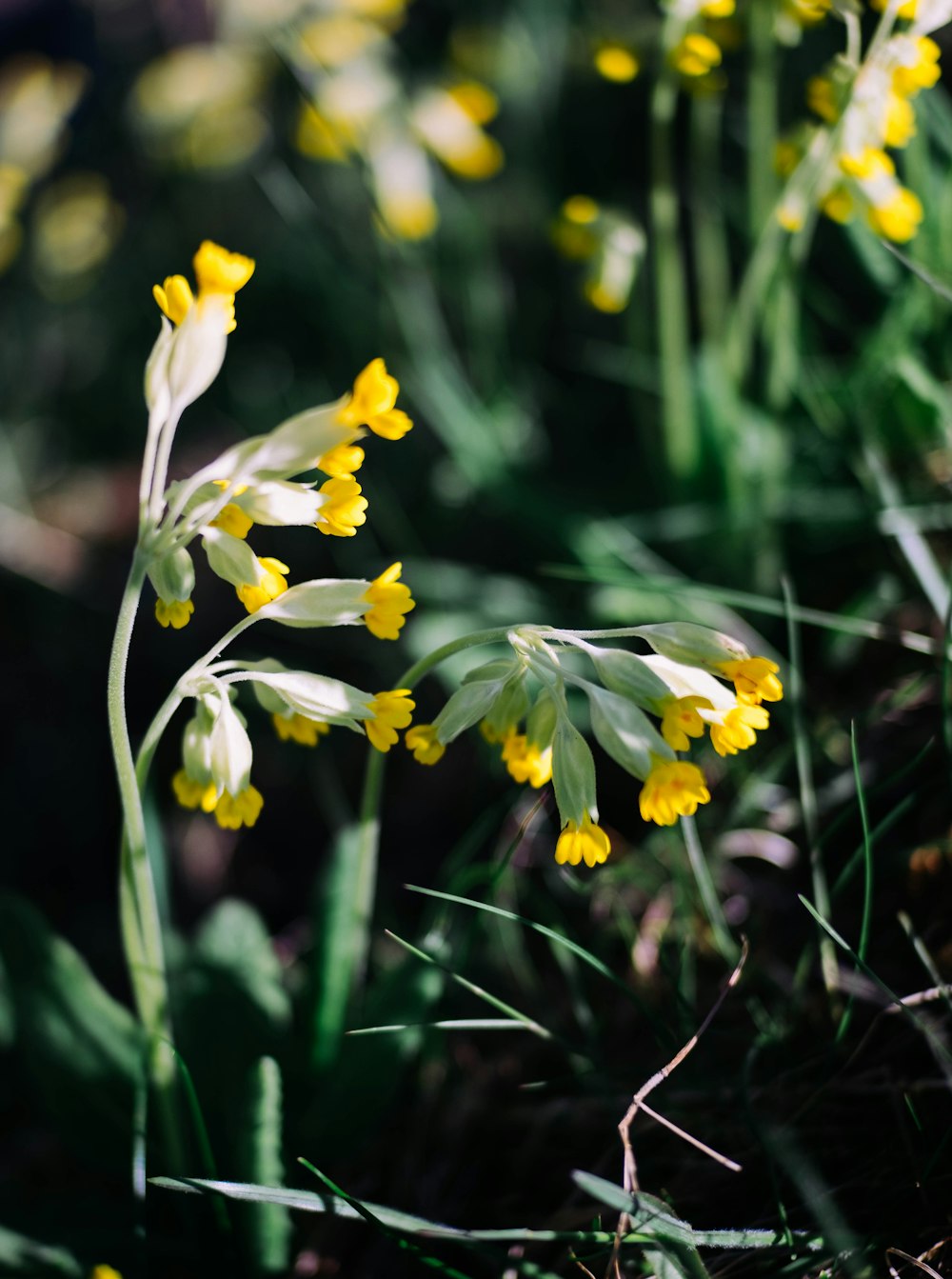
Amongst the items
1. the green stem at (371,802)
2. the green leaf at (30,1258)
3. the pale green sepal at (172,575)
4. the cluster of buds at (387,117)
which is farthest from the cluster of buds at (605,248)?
the green leaf at (30,1258)

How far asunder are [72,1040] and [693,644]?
94 centimetres

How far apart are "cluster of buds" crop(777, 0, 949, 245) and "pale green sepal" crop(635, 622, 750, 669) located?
694mm

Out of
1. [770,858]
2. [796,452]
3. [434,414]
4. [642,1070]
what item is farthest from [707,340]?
[642,1070]

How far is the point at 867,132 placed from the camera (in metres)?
1.27

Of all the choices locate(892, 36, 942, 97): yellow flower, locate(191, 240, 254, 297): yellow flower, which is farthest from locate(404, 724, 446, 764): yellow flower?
locate(892, 36, 942, 97): yellow flower

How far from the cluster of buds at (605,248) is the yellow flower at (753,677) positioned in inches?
35.1

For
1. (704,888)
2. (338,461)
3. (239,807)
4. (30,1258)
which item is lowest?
(30,1258)

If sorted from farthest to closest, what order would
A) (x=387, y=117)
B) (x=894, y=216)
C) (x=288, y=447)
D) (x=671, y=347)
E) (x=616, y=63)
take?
(x=387, y=117) → (x=671, y=347) → (x=616, y=63) → (x=894, y=216) → (x=288, y=447)

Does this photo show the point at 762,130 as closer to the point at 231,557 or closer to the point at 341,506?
the point at 341,506

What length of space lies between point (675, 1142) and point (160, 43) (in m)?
3.65

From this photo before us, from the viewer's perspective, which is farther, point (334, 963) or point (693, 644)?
point (334, 963)

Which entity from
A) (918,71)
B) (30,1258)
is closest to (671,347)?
(918,71)

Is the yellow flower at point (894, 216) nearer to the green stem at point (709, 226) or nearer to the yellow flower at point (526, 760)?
the green stem at point (709, 226)

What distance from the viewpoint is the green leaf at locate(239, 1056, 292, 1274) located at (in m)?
1.04
